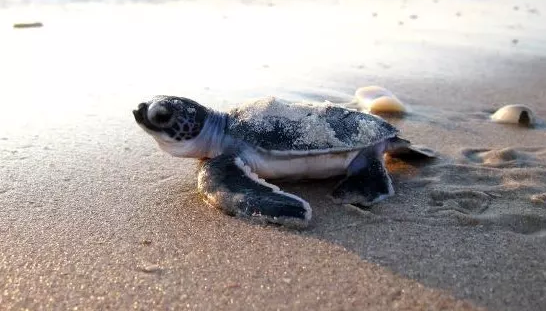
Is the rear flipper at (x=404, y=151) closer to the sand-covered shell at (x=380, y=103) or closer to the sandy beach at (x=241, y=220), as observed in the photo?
the sandy beach at (x=241, y=220)

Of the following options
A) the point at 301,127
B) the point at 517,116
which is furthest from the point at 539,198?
the point at 517,116

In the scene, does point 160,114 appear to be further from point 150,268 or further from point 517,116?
point 517,116

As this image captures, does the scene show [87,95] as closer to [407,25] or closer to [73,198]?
[73,198]

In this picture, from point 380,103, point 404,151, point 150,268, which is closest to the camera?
point 150,268

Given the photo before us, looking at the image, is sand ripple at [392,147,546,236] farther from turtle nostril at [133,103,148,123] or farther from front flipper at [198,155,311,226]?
turtle nostril at [133,103,148,123]

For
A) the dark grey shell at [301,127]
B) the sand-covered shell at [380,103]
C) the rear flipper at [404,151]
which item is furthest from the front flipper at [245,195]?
the sand-covered shell at [380,103]

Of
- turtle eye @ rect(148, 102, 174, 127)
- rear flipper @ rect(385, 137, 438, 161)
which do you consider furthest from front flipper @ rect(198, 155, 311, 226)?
rear flipper @ rect(385, 137, 438, 161)
